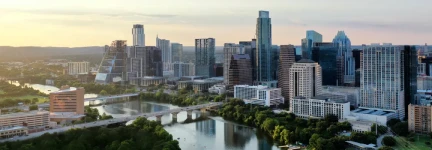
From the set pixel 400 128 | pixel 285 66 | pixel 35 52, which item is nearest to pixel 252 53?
pixel 285 66

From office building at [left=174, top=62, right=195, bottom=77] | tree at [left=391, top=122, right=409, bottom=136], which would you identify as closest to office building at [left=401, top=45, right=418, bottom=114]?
tree at [left=391, top=122, right=409, bottom=136]

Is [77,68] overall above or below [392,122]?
above

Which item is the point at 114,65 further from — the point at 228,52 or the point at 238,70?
the point at 238,70

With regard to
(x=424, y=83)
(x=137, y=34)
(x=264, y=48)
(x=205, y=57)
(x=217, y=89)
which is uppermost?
(x=137, y=34)

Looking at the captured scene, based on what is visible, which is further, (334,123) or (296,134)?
(334,123)

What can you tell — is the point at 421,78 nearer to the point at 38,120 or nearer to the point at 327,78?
the point at 327,78

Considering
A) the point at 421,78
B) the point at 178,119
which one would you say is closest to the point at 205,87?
the point at 178,119
